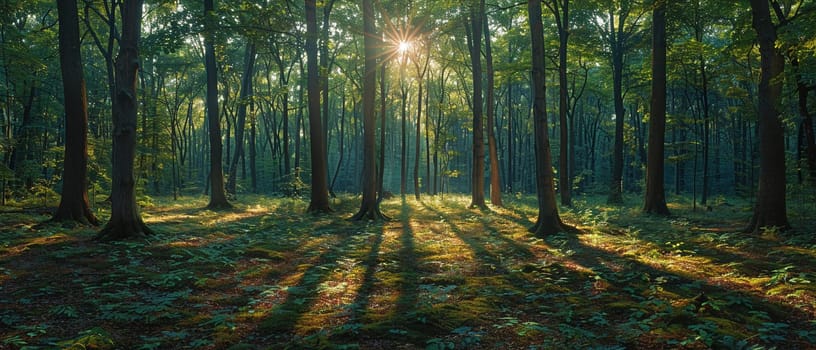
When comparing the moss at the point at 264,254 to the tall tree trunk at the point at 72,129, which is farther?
the tall tree trunk at the point at 72,129

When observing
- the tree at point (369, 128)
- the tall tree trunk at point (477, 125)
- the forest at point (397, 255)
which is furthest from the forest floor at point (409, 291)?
the tall tree trunk at point (477, 125)

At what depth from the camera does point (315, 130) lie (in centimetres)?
1709

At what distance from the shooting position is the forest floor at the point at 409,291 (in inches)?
172

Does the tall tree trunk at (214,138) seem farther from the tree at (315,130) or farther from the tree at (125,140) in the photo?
the tree at (125,140)

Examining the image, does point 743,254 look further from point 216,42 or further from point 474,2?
point 216,42

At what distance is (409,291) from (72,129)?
10966 millimetres

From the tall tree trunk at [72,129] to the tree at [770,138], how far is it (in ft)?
56.9

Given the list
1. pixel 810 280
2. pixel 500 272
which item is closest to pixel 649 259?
pixel 810 280

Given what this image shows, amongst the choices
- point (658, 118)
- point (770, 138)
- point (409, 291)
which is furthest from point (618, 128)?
point (409, 291)

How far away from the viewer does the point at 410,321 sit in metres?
4.95

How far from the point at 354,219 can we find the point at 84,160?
8170 mm

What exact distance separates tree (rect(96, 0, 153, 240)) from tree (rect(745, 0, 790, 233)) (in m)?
14.5

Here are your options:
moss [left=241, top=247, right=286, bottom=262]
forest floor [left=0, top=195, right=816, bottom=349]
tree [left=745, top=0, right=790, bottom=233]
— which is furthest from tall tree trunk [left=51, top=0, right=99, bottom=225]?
tree [left=745, top=0, right=790, bottom=233]

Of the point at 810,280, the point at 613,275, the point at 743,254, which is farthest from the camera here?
the point at 743,254
